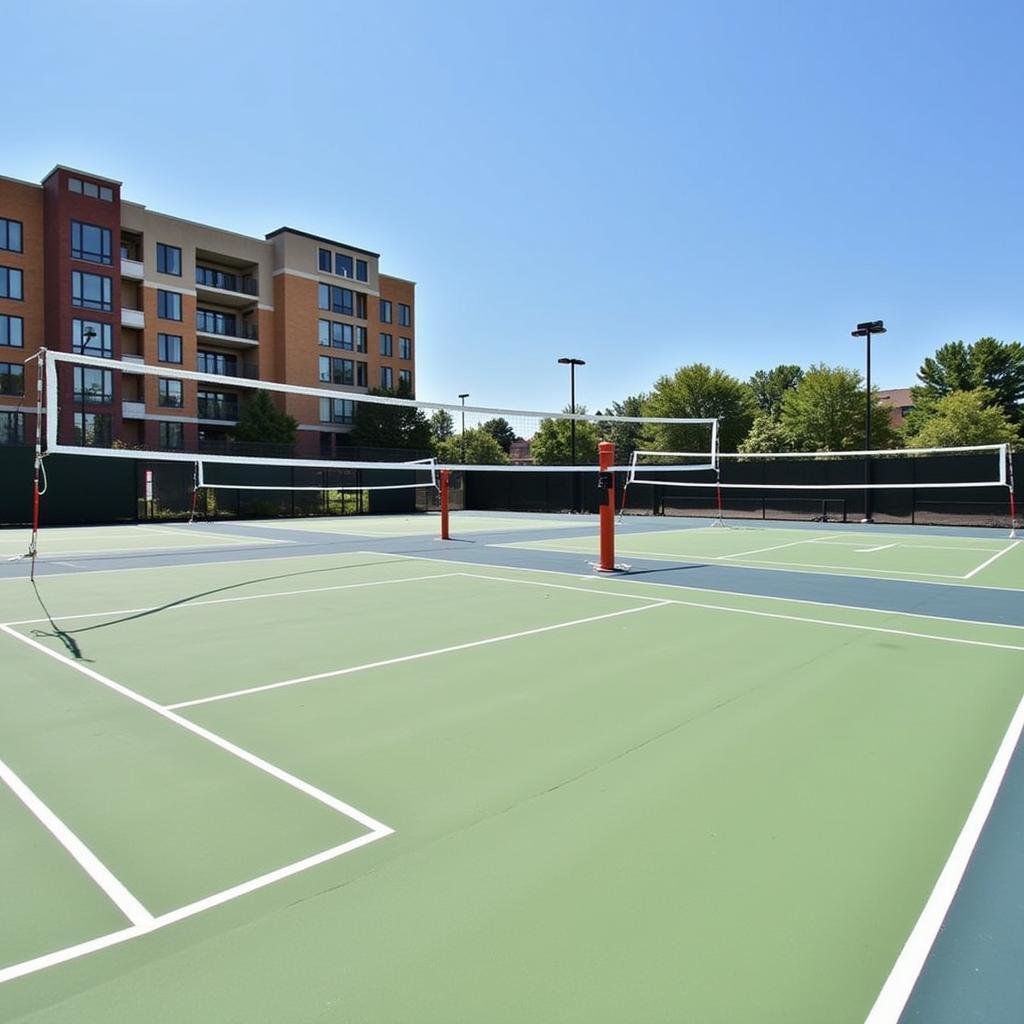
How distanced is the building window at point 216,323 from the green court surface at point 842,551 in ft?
126

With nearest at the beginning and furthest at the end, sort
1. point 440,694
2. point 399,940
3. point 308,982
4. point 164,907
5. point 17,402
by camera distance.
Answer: point 308,982 → point 399,940 → point 164,907 → point 440,694 → point 17,402

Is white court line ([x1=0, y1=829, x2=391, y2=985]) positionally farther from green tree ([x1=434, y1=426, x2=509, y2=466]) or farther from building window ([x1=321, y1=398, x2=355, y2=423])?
green tree ([x1=434, y1=426, x2=509, y2=466])

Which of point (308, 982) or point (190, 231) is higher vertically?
point (190, 231)

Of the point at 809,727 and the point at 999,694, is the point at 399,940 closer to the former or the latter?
the point at 809,727

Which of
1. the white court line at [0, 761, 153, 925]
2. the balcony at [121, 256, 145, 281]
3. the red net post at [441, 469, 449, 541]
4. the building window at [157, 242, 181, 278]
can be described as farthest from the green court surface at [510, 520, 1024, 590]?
the building window at [157, 242, 181, 278]

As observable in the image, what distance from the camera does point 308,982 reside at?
2400 mm

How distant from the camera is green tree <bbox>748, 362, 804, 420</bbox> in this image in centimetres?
9606

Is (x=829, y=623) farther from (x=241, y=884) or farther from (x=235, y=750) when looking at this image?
(x=241, y=884)

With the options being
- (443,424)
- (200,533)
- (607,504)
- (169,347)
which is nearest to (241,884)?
(607,504)

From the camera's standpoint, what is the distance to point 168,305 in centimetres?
4769

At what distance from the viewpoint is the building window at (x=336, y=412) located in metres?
54.4

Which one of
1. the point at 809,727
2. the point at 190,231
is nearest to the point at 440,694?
the point at 809,727

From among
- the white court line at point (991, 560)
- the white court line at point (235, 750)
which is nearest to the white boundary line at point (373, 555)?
the white court line at point (991, 560)

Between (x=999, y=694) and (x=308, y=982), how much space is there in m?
5.53
